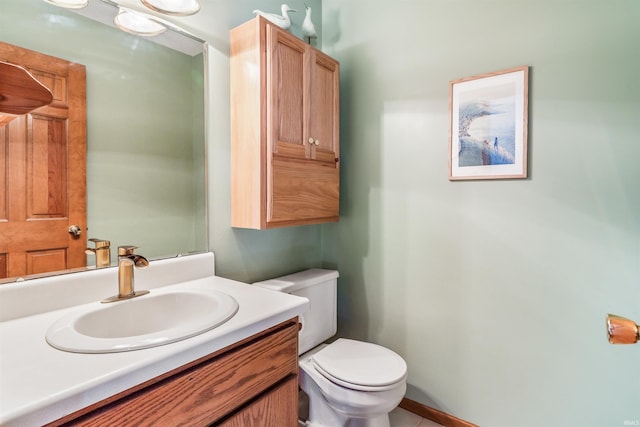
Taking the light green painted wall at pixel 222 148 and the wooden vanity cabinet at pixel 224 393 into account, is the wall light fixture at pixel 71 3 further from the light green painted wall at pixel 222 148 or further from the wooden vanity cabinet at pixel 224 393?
the wooden vanity cabinet at pixel 224 393

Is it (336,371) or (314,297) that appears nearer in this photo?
(336,371)

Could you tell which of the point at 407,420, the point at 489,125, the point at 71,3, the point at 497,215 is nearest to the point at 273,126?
the point at 71,3

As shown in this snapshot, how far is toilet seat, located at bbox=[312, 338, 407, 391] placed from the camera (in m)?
1.29

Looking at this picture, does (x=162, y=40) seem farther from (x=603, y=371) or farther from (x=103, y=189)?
(x=603, y=371)

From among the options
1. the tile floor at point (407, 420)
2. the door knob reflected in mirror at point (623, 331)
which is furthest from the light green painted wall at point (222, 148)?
the door knob reflected in mirror at point (623, 331)

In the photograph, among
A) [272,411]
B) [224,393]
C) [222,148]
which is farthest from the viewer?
[222,148]

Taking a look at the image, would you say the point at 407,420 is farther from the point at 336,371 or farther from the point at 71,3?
the point at 71,3

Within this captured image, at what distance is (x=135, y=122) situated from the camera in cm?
122

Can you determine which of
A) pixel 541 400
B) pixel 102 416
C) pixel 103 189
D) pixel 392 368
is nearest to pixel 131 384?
pixel 102 416

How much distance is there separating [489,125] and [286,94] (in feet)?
3.15

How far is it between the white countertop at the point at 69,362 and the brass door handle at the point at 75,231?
132mm

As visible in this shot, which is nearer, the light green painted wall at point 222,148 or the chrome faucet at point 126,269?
the chrome faucet at point 126,269

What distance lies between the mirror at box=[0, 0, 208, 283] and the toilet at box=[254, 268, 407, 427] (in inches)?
22.8

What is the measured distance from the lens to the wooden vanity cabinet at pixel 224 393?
2.19ft
